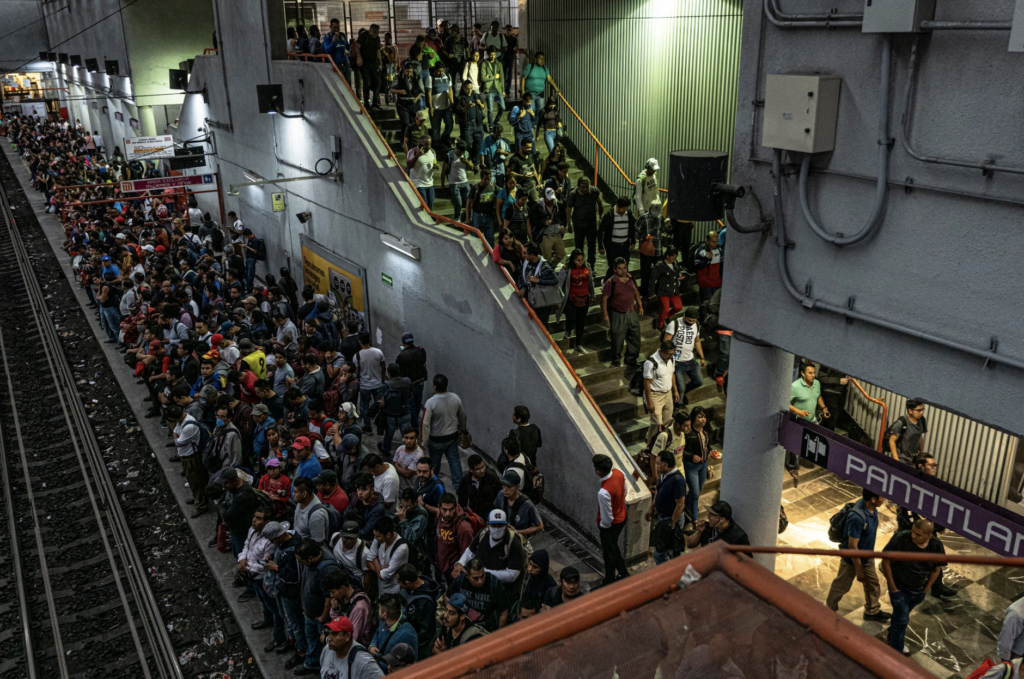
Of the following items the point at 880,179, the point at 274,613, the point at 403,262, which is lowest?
the point at 274,613

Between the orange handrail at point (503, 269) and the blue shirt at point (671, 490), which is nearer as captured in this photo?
the blue shirt at point (671, 490)

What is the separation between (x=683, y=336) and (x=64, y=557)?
8823 mm

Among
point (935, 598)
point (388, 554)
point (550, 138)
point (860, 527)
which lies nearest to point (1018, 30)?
point (860, 527)

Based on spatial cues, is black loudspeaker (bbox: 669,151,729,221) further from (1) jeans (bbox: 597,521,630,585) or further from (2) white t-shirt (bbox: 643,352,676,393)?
(2) white t-shirt (bbox: 643,352,676,393)

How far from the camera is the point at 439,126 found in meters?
16.8

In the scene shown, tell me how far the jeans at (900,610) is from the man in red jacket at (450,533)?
158 inches

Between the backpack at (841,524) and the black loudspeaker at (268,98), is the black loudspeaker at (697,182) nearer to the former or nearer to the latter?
the backpack at (841,524)

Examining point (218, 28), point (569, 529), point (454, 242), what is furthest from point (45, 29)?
point (569, 529)

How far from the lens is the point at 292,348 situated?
573 inches

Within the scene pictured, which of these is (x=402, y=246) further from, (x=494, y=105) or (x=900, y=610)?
(x=900, y=610)

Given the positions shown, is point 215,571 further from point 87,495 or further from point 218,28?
point 218,28

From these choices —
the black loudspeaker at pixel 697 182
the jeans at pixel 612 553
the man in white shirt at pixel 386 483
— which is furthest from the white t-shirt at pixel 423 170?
the black loudspeaker at pixel 697 182

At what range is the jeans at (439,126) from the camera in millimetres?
16594

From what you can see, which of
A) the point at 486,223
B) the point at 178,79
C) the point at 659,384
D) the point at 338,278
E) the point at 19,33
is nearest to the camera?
the point at 659,384
